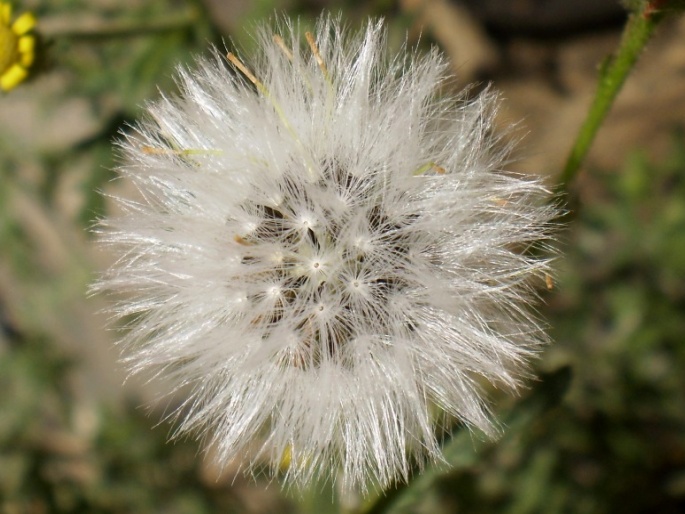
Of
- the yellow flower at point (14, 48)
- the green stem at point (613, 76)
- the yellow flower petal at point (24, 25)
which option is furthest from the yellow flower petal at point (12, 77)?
the green stem at point (613, 76)

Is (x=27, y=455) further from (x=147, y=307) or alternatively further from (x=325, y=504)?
(x=147, y=307)

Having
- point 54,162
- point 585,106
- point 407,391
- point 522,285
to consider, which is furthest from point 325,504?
point 585,106

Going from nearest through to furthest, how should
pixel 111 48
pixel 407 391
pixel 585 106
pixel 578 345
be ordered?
pixel 407 391 → pixel 111 48 → pixel 578 345 → pixel 585 106

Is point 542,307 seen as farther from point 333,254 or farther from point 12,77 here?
point 12,77

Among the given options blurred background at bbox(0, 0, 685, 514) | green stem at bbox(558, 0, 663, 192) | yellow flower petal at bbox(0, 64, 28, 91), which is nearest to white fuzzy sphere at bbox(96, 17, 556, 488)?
green stem at bbox(558, 0, 663, 192)

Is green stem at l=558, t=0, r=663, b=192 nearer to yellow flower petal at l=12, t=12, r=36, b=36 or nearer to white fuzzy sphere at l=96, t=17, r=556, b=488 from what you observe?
white fuzzy sphere at l=96, t=17, r=556, b=488

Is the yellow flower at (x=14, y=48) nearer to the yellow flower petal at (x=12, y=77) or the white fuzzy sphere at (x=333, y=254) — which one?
the yellow flower petal at (x=12, y=77)
